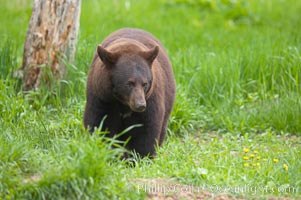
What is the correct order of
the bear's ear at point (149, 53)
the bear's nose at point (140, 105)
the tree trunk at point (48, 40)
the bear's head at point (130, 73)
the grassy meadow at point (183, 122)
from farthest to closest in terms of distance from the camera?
the tree trunk at point (48, 40), the bear's ear at point (149, 53), the bear's head at point (130, 73), the bear's nose at point (140, 105), the grassy meadow at point (183, 122)

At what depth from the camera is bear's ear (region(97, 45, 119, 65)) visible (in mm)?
6387

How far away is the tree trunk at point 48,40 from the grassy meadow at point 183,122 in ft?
0.56

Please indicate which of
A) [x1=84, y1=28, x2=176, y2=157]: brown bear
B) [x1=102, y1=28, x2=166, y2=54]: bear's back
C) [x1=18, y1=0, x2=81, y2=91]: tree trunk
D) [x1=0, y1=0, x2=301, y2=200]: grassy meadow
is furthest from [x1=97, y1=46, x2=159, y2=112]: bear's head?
[x1=18, y1=0, x2=81, y2=91]: tree trunk

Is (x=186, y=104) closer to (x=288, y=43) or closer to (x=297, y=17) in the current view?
(x=288, y=43)

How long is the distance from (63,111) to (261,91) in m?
2.78

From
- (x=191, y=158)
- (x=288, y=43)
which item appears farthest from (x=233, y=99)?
(x=191, y=158)

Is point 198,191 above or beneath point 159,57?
beneath

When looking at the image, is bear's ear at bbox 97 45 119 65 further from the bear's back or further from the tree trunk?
the tree trunk

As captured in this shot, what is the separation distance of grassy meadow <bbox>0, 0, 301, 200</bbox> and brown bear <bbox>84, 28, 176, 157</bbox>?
0.24 metres

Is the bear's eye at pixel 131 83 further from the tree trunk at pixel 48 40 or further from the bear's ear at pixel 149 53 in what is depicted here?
the tree trunk at pixel 48 40

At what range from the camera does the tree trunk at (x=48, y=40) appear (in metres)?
8.16

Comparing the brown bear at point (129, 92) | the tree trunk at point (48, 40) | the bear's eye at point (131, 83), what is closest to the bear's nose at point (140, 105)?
the brown bear at point (129, 92)

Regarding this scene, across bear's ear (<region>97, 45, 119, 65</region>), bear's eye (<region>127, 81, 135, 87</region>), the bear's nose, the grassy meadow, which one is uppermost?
bear's ear (<region>97, 45, 119, 65</region>)

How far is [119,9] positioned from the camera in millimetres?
12641
